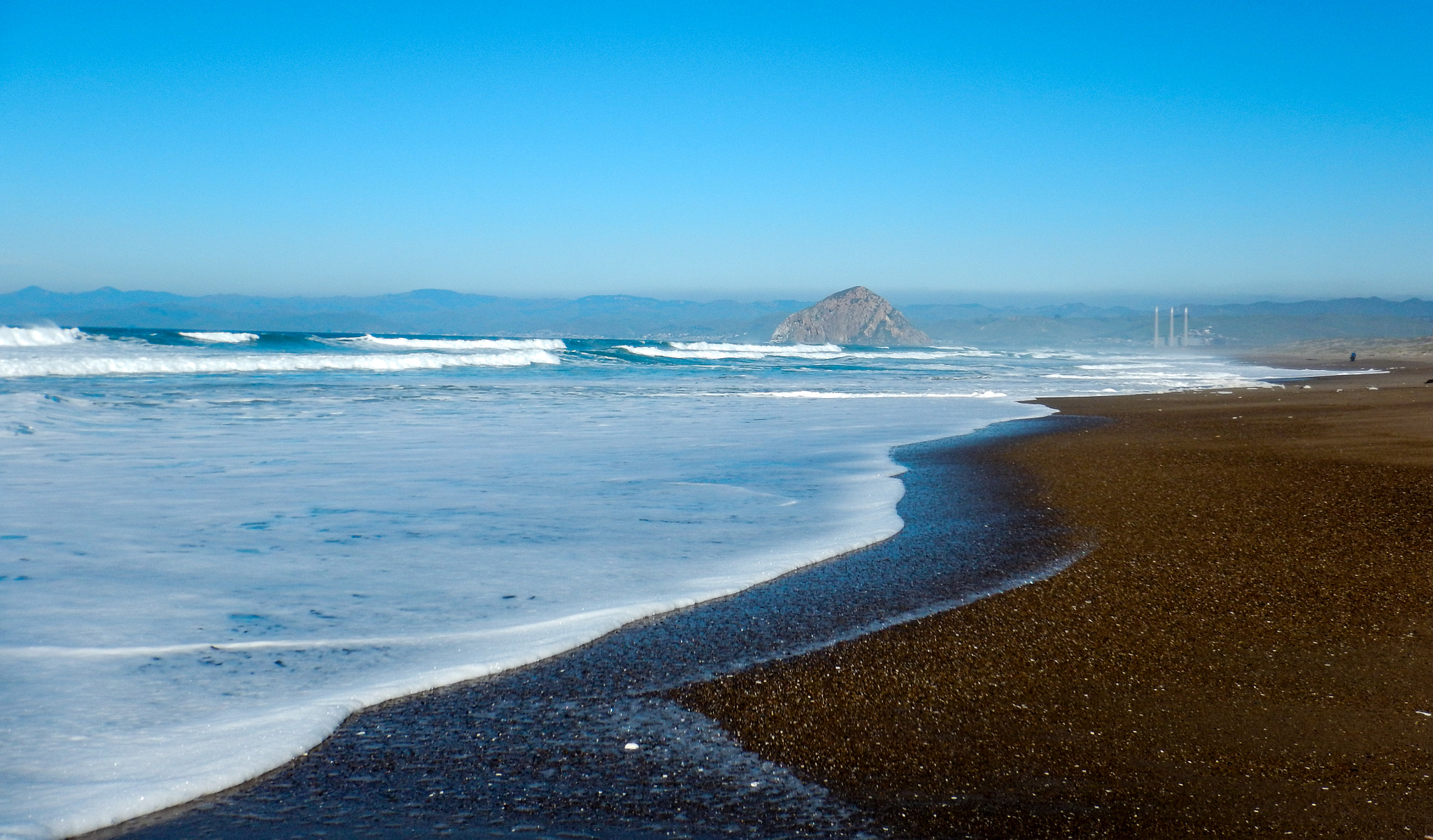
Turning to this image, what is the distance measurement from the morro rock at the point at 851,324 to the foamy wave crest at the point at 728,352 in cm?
2485

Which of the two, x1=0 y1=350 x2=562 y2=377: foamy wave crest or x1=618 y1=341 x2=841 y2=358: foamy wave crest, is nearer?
x1=0 y1=350 x2=562 y2=377: foamy wave crest

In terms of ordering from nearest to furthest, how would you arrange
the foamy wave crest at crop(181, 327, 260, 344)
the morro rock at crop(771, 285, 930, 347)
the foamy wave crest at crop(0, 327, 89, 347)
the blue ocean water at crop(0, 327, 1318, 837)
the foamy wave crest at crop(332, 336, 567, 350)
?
1. the blue ocean water at crop(0, 327, 1318, 837)
2. the foamy wave crest at crop(0, 327, 89, 347)
3. the foamy wave crest at crop(181, 327, 260, 344)
4. the foamy wave crest at crop(332, 336, 567, 350)
5. the morro rock at crop(771, 285, 930, 347)

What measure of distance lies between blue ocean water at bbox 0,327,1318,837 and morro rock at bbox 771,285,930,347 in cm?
6903

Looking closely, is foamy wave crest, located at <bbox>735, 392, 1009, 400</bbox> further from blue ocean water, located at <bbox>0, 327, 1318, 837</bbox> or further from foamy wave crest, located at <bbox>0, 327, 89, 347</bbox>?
foamy wave crest, located at <bbox>0, 327, 89, 347</bbox>

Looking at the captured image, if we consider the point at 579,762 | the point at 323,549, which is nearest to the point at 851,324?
the point at 323,549

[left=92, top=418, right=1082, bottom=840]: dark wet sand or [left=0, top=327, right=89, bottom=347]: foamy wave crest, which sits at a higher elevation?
[left=0, top=327, right=89, bottom=347]: foamy wave crest

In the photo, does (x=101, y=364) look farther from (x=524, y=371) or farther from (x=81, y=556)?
(x=81, y=556)

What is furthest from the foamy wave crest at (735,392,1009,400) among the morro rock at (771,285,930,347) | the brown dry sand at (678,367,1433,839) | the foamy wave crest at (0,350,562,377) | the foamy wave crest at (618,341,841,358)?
the morro rock at (771,285,930,347)

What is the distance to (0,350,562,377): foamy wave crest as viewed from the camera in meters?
22.2

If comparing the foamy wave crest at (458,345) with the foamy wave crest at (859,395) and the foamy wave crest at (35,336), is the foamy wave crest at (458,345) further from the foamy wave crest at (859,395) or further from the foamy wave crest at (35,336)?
the foamy wave crest at (859,395)

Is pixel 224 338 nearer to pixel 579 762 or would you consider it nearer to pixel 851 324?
pixel 579 762

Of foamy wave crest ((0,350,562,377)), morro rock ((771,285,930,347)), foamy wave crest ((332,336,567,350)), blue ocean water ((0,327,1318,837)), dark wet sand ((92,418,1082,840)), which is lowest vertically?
dark wet sand ((92,418,1082,840))

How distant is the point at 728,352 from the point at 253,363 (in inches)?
1025

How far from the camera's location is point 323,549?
4.48m
